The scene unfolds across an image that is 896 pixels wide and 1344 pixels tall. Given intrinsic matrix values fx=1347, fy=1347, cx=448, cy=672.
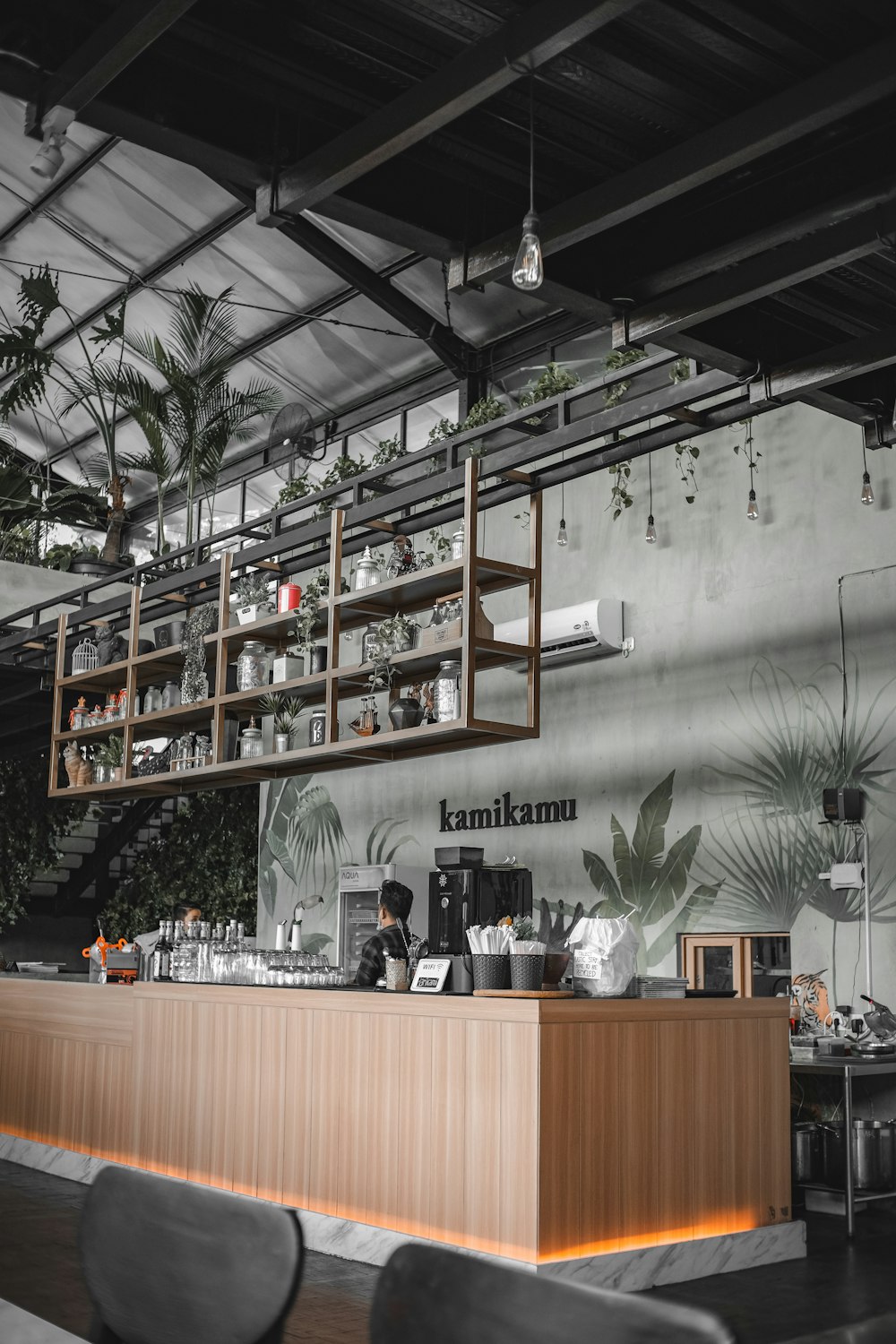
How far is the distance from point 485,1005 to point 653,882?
3.70 meters

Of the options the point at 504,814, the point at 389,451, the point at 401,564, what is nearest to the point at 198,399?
the point at 389,451

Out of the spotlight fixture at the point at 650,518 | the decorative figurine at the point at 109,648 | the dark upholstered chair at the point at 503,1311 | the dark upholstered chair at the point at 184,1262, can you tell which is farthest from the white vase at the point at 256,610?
the dark upholstered chair at the point at 503,1311

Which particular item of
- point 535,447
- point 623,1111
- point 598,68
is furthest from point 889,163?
point 623,1111

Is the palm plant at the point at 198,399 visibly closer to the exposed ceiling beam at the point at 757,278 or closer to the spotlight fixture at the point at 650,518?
the spotlight fixture at the point at 650,518

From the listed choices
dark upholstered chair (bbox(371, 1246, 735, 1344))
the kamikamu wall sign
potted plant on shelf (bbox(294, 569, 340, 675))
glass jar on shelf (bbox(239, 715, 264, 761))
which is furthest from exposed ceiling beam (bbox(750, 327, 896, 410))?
the kamikamu wall sign

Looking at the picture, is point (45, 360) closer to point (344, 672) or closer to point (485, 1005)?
point (344, 672)

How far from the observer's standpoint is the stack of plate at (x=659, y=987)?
5.23 meters

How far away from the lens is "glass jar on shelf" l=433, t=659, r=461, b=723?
589 cm

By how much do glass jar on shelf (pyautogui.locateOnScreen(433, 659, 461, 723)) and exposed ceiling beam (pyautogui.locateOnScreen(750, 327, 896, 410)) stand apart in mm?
1752

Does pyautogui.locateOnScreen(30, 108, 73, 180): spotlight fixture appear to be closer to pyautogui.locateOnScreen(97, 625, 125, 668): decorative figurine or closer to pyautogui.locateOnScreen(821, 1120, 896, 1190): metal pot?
pyautogui.locateOnScreen(97, 625, 125, 668): decorative figurine

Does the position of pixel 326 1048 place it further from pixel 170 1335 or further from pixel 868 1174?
pixel 170 1335

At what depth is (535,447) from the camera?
20.2 feet

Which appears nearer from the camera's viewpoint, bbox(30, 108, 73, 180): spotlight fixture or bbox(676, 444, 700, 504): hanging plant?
bbox(30, 108, 73, 180): spotlight fixture

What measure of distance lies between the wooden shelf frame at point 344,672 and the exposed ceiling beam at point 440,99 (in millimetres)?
2400
